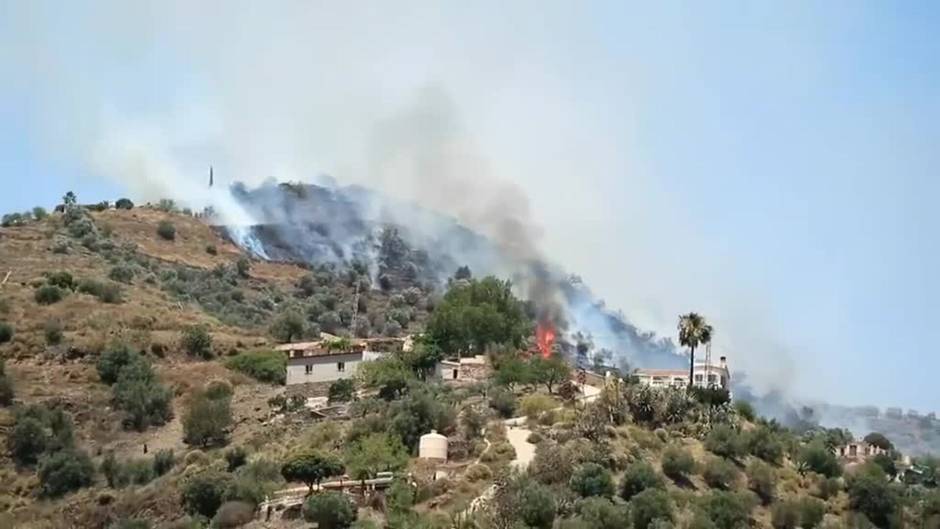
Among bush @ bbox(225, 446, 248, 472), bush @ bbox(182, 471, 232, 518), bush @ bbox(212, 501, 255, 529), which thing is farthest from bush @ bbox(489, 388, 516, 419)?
bush @ bbox(212, 501, 255, 529)

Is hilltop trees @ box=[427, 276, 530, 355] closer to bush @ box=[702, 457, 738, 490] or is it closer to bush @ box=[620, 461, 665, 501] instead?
bush @ box=[702, 457, 738, 490]

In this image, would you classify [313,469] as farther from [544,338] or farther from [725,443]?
[544,338]

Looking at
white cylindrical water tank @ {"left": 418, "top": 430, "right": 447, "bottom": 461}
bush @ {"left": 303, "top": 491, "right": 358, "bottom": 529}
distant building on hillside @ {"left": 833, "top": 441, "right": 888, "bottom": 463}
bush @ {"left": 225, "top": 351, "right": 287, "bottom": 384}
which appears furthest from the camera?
distant building on hillside @ {"left": 833, "top": 441, "right": 888, "bottom": 463}

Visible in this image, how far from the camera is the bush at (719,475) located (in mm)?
55594

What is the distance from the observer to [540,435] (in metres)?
58.1

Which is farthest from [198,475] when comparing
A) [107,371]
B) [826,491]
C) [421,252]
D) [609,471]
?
[421,252]

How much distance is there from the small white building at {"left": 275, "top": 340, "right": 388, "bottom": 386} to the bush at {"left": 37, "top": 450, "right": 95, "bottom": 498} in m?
16.1

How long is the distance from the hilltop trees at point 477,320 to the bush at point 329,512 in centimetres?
2937

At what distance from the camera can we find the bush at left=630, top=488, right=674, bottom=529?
49.1 m

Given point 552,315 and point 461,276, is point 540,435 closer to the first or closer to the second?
point 552,315

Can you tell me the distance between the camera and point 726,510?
2005 inches

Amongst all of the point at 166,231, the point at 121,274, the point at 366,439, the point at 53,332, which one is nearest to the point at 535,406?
the point at 366,439

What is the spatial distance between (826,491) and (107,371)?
41.6 m

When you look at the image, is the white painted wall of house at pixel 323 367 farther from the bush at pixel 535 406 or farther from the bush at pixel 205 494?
the bush at pixel 205 494
